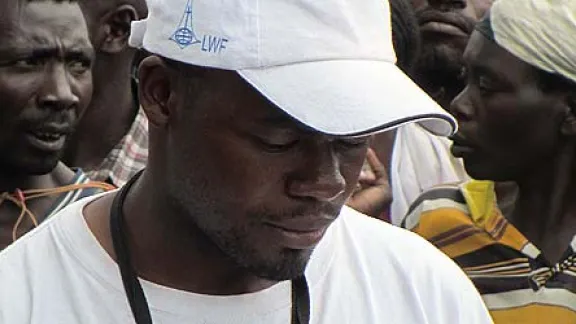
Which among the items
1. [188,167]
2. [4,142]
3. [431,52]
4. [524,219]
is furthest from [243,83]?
[431,52]

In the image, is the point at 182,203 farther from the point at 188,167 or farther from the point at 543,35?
the point at 543,35

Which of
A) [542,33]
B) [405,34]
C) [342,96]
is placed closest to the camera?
[342,96]

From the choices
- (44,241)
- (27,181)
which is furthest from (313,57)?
(27,181)

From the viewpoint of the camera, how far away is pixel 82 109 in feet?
12.4

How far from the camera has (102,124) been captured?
4.54 m

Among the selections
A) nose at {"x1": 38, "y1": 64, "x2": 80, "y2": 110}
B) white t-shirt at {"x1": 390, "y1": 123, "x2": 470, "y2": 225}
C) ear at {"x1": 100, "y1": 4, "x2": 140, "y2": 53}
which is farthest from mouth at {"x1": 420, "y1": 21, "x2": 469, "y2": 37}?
nose at {"x1": 38, "y1": 64, "x2": 80, "y2": 110}

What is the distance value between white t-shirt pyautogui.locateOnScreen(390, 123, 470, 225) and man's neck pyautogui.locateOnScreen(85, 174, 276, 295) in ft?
6.97

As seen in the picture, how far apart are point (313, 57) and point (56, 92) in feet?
5.29

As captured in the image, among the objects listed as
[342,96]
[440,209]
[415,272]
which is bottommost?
[440,209]

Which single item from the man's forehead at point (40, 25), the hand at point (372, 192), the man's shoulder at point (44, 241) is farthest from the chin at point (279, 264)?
the hand at point (372, 192)

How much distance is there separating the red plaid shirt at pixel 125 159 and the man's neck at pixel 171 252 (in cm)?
186

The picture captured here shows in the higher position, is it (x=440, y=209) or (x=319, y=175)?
(x=319, y=175)

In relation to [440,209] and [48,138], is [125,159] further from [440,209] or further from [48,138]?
[440,209]

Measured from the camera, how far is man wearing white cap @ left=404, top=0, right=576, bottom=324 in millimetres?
3783
